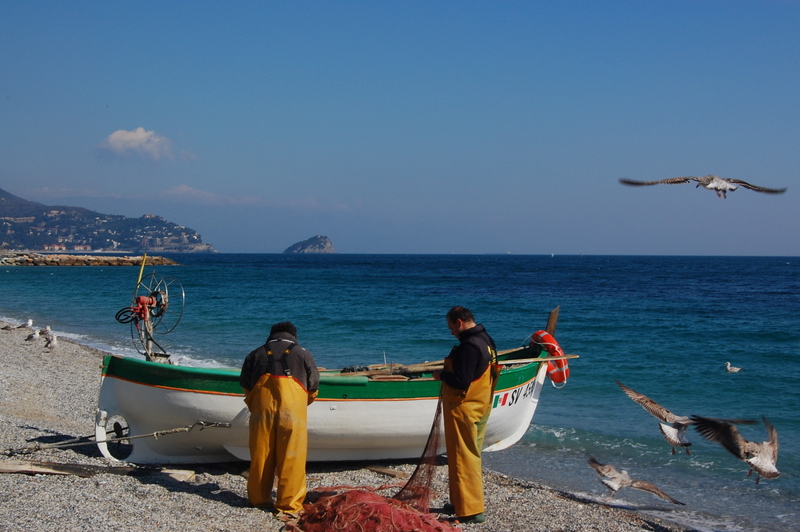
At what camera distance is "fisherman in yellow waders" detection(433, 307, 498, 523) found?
596 centimetres

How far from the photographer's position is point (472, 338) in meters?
6.01

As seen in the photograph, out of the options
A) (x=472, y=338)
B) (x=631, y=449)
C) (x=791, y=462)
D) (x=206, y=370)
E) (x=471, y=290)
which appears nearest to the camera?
(x=472, y=338)

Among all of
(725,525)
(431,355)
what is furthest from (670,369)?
(725,525)

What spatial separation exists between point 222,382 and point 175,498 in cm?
129

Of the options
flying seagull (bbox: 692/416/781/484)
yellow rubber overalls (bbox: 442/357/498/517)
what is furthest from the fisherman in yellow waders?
flying seagull (bbox: 692/416/781/484)

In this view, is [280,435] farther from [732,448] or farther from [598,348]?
[598,348]

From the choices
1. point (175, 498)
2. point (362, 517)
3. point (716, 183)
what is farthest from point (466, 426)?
point (716, 183)

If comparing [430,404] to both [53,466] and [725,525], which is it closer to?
[725,525]

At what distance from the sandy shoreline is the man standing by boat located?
0.33 m

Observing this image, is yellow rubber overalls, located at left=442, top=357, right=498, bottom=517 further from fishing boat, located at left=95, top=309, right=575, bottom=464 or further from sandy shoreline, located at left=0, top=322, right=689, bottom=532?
fishing boat, located at left=95, top=309, right=575, bottom=464

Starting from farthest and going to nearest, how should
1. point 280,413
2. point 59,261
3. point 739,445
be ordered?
1. point 59,261
2. point 739,445
3. point 280,413

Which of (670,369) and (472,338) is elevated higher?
(472,338)

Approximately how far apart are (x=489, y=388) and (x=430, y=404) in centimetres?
239

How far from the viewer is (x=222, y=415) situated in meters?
7.59
